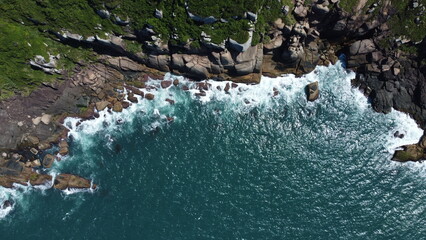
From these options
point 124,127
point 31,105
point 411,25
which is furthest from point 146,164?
point 411,25

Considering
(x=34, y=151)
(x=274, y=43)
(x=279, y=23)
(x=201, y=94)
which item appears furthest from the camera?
(x=201, y=94)

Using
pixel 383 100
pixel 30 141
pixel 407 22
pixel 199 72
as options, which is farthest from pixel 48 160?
pixel 407 22

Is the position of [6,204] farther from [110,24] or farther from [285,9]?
[285,9]

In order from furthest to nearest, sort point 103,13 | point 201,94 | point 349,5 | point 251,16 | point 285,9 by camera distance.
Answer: point 201,94, point 349,5, point 285,9, point 103,13, point 251,16

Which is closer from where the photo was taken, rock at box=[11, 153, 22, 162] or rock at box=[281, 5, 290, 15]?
rock at box=[281, 5, 290, 15]

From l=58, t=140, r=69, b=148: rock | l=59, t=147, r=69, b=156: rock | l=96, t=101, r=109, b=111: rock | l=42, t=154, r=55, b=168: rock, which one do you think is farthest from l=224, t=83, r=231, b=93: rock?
l=42, t=154, r=55, b=168: rock

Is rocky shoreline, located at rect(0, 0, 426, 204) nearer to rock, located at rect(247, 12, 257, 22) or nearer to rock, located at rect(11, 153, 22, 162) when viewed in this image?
rock, located at rect(11, 153, 22, 162)

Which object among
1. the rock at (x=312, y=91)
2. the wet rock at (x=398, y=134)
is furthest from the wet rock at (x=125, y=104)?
the wet rock at (x=398, y=134)

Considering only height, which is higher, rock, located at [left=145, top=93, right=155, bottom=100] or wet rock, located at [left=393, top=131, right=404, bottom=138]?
wet rock, located at [left=393, top=131, right=404, bottom=138]
